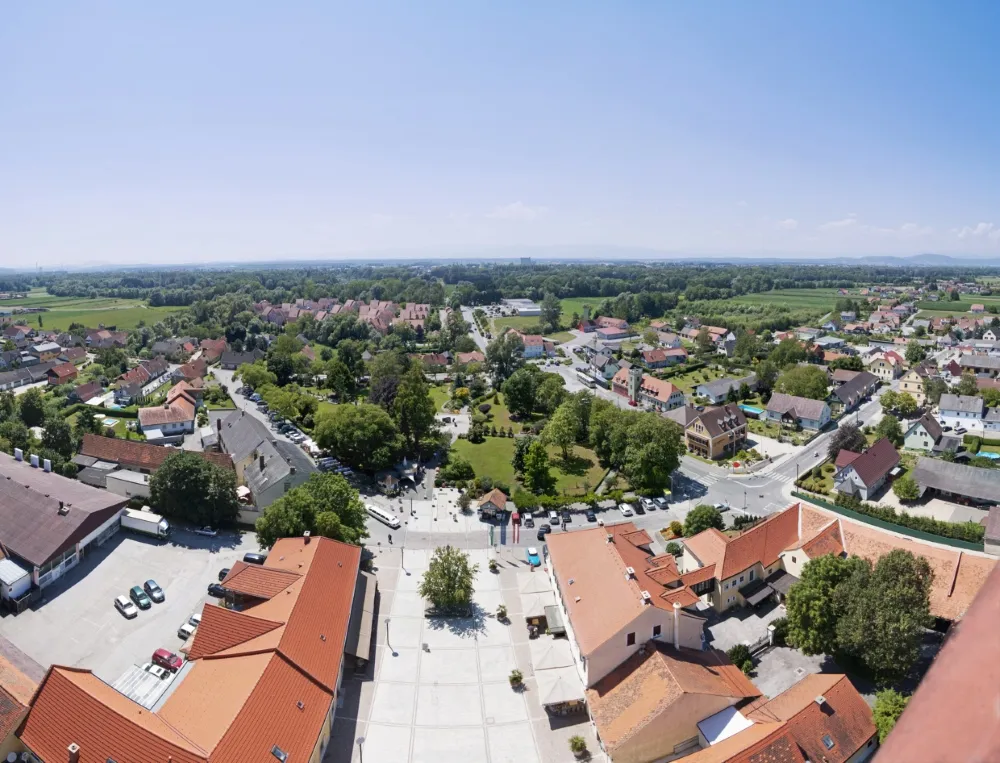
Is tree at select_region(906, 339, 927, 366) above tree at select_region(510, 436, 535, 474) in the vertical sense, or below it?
above

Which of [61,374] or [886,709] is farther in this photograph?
[61,374]

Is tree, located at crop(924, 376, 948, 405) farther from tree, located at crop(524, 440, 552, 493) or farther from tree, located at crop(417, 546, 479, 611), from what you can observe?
tree, located at crop(417, 546, 479, 611)

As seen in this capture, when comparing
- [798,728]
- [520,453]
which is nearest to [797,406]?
[520,453]

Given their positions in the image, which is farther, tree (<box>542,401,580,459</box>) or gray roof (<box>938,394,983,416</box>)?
gray roof (<box>938,394,983,416</box>)

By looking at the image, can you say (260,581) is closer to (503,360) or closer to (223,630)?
(223,630)

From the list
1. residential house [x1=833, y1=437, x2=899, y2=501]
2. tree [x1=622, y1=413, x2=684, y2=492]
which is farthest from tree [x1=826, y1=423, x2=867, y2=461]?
tree [x1=622, y1=413, x2=684, y2=492]

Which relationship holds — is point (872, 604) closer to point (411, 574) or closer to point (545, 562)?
point (545, 562)

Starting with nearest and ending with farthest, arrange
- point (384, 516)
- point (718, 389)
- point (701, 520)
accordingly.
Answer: point (701, 520) < point (384, 516) < point (718, 389)
